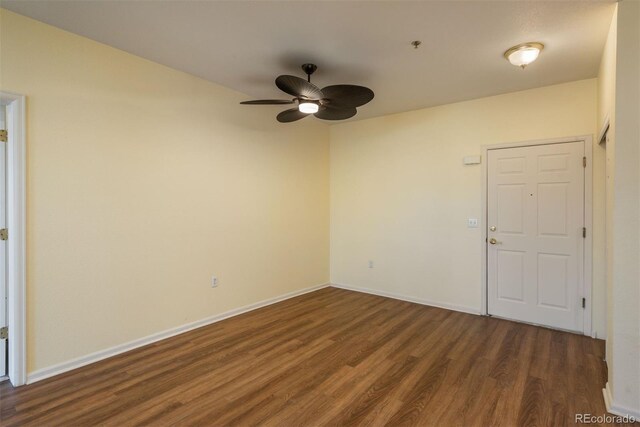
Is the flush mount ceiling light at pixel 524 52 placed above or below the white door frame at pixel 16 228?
above

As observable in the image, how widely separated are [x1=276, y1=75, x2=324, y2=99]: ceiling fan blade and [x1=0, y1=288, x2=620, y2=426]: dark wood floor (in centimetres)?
231

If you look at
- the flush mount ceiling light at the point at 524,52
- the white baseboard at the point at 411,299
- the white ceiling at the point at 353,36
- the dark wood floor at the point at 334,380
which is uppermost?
the white ceiling at the point at 353,36

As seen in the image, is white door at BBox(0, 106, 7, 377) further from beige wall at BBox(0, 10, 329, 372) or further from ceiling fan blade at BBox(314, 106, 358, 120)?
ceiling fan blade at BBox(314, 106, 358, 120)

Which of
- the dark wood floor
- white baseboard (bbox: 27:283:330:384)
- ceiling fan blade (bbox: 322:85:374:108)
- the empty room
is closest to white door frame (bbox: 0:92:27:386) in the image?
the empty room

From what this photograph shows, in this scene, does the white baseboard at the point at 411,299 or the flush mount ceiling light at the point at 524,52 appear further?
the white baseboard at the point at 411,299

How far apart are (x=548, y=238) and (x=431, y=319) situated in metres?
1.62

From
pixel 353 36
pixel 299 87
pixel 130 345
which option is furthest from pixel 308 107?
pixel 130 345

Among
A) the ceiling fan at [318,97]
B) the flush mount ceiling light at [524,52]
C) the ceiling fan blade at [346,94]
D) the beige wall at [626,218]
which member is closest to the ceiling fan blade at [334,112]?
the ceiling fan at [318,97]

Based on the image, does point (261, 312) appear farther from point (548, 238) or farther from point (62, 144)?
point (548, 238)

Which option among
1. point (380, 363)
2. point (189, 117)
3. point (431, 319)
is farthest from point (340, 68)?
point (431, 319)

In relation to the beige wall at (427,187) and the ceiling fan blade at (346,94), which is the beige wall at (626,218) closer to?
the beige wall at (427,187)

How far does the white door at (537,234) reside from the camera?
3.50 meters

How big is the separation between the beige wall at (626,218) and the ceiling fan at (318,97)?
171 cm

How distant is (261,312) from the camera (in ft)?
13.6
